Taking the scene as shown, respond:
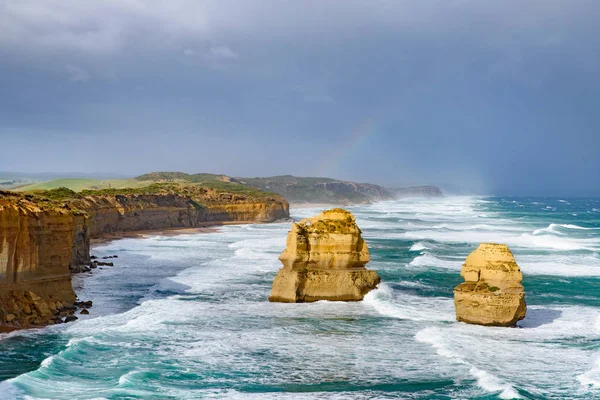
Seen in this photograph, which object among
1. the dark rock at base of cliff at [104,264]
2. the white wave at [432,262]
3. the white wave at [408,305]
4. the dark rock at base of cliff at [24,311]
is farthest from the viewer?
the white wave at [432,262]

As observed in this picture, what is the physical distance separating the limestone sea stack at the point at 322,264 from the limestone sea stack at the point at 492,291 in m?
5.27

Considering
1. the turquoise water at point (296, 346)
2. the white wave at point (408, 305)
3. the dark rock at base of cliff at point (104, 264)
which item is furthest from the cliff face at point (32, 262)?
the dark rock at base of cliff at point (104, 264)

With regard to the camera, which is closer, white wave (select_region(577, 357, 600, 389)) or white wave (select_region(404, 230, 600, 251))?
white wave (select_region(577, 357, 600, 389))

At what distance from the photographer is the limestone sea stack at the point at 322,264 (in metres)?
27.8

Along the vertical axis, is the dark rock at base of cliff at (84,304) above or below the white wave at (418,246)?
below

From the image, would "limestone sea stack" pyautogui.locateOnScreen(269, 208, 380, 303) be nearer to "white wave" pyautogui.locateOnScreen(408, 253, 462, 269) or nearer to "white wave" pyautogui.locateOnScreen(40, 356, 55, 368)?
"white wave" pyautogui.locateOnScreen(40, 356, 55, 368)

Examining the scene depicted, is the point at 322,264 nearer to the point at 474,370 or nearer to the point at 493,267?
the point at 493,267

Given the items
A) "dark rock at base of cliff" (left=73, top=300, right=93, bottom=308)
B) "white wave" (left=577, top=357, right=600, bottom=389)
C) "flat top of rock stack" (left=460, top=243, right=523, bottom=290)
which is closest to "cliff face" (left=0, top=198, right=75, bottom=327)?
"dark rock at base of cliff" (left=73, top=300, right=93, bottom=308)

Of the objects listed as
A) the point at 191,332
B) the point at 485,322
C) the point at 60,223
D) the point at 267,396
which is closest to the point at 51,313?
the point at 60,223

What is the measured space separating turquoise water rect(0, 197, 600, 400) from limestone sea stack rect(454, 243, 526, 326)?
62cm

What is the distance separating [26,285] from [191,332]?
6.39 m

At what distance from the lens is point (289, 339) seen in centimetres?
2236

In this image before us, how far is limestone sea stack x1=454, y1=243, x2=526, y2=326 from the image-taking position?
23.3 meters

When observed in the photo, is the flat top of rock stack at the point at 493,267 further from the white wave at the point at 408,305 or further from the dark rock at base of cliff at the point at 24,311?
the dark rock at base of cliff at the point at 24,311
